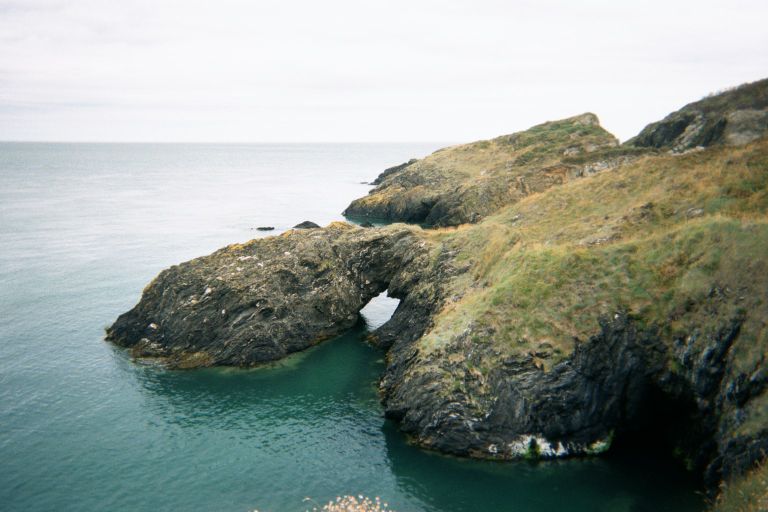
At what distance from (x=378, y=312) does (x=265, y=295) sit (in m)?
15.8

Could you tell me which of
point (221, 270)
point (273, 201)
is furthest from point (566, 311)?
point (273, 201)

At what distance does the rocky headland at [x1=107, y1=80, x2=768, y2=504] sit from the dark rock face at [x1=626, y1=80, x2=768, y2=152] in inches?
73.3

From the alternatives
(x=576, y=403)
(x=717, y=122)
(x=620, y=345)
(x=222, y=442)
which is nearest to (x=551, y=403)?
(x=576, y=403)

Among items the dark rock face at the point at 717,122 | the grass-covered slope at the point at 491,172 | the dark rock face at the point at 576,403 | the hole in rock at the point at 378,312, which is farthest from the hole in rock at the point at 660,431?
the grass-covered slope at the point at 491,172

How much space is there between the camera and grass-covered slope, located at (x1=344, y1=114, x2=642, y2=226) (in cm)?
9412

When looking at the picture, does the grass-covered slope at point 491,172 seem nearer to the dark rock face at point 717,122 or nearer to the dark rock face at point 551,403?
the dark rock face at point 717,122

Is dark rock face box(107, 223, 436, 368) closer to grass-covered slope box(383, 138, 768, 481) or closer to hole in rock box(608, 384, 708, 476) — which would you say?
grass-covered slope box(383, 138, 768, 481)

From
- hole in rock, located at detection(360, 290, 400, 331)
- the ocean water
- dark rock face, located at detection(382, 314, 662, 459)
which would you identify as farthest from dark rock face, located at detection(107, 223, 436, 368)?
dark rock face, located at detection(382, 314, 662, 459)

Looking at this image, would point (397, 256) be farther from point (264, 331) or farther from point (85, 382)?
point (85, 382)

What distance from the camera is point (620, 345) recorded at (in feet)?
112

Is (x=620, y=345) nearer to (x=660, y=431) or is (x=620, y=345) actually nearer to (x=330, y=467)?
(x=660, y=431)

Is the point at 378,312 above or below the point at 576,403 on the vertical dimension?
above

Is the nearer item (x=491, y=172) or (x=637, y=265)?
(x=637, y=265)

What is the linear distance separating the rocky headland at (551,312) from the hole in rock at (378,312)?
9.39ft
